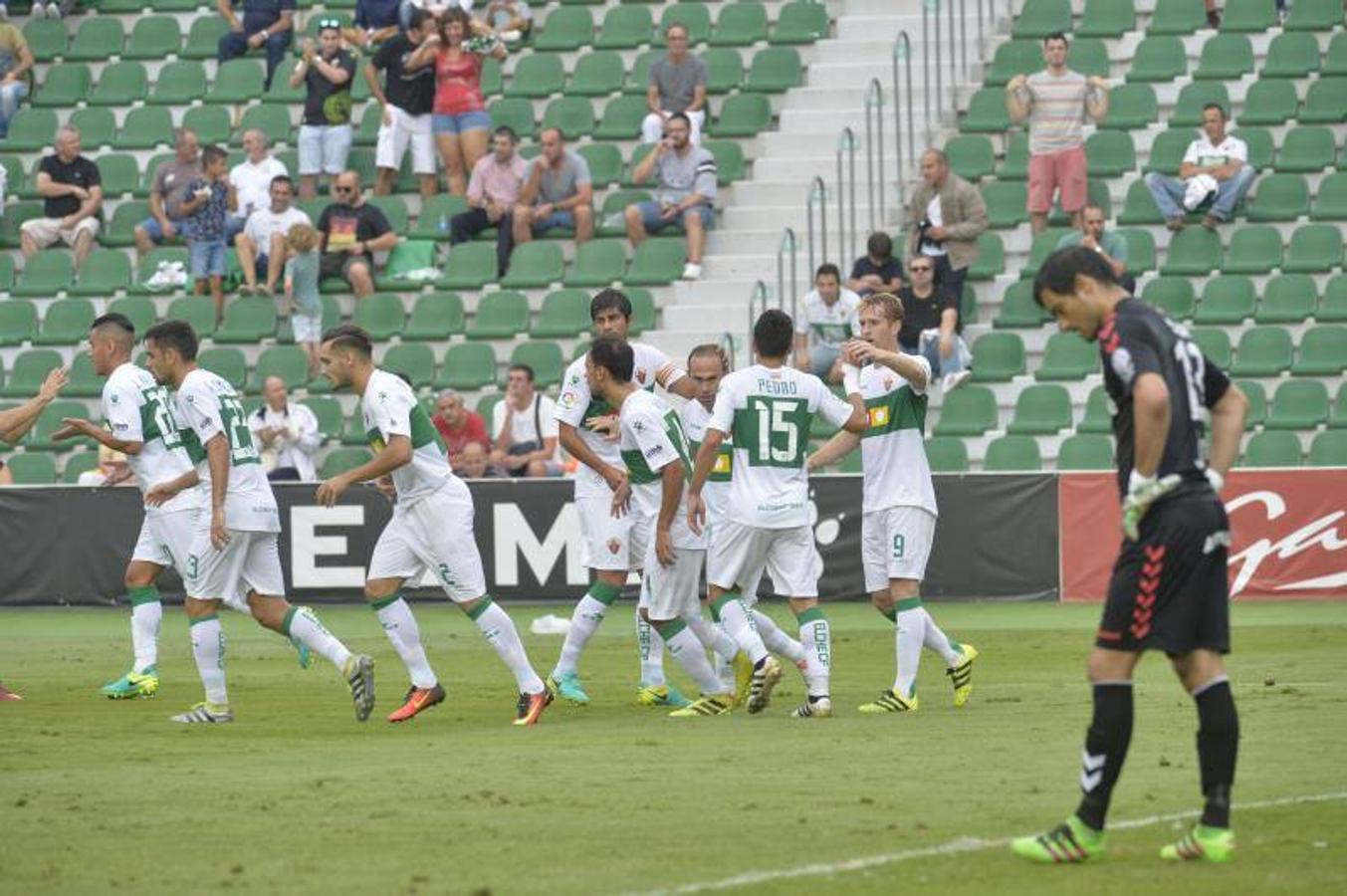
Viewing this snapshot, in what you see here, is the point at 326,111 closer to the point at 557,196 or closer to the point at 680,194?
the point at 557,196

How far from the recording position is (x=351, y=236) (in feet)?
92.6

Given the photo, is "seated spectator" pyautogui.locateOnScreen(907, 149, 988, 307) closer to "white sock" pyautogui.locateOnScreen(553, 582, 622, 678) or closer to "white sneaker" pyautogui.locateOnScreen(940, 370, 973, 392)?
"white sneaker" pyautogui.locateOnScreen(940, 370, 973, 392)

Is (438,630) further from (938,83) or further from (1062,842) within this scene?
(1062,842)

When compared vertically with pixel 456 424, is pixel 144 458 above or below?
above

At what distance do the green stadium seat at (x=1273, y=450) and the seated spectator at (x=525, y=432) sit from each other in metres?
7.12

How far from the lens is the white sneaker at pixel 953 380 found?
25.4 meters

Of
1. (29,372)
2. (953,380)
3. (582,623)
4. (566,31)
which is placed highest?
(566,31)

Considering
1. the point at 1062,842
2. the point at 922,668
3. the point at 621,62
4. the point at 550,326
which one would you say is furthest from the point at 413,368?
the point at 1062,842

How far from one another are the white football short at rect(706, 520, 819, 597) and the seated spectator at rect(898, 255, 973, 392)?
10.9 metres

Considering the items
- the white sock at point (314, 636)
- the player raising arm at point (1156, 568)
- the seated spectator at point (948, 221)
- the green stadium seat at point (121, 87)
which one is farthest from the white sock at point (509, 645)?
the green stadium seat at point (121, 87)

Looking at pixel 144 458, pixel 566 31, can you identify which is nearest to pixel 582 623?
pixel 144 458

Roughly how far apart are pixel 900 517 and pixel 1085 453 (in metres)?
10.6

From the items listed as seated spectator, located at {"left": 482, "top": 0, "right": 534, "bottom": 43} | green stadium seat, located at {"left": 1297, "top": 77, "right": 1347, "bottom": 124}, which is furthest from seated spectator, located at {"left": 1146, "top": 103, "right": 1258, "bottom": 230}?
seated spectator, located at {"left": 482, "top": 0, "right": 534, "bottom": 43}

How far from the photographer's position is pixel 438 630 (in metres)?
22.0
